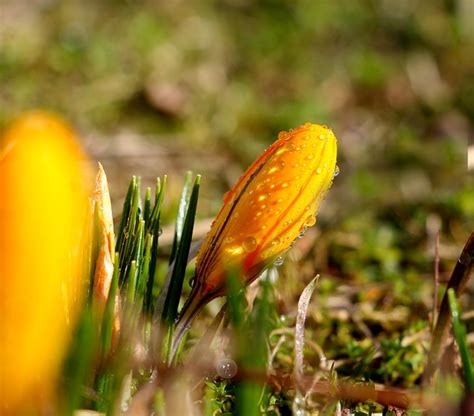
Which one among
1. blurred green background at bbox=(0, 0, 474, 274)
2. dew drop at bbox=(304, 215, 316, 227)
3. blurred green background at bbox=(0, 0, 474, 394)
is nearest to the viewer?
dew drop at bbox=(304, 215, 316, 227)

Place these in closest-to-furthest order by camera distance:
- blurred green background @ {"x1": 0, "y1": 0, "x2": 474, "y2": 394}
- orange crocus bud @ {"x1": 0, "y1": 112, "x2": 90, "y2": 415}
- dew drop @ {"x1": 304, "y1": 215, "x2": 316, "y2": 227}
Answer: orange crocus bud @ {"x1": 0, "y1": 112, "x2": 90, "y2": 415} → dew drop @ {"x1": 304, "y1": 215, "x2": 316, "y2": 227} → blurred green background @ {"x1": 0, "y1": 0, "x2": 474, "y2": 394}

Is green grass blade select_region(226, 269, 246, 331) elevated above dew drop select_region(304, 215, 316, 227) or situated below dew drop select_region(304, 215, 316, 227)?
below

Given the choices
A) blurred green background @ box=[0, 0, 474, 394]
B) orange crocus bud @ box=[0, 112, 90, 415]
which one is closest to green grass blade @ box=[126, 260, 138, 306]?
orange crocus bud @ box=[0, 112, 90, 415]

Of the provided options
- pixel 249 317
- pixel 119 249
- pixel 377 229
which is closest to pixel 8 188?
Answer: pixel 119 249

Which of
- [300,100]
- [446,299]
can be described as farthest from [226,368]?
[300,100]

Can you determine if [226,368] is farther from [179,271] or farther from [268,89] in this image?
[268,89]

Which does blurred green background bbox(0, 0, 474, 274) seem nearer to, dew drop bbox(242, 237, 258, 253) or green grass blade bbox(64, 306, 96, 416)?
dew drop bbox(242, 237, 258, 253)

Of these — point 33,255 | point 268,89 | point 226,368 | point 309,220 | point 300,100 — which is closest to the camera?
point 33,255

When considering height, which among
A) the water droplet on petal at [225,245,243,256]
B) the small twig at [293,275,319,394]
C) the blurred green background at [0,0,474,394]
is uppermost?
the blurred green background at [0,0,474,394]
